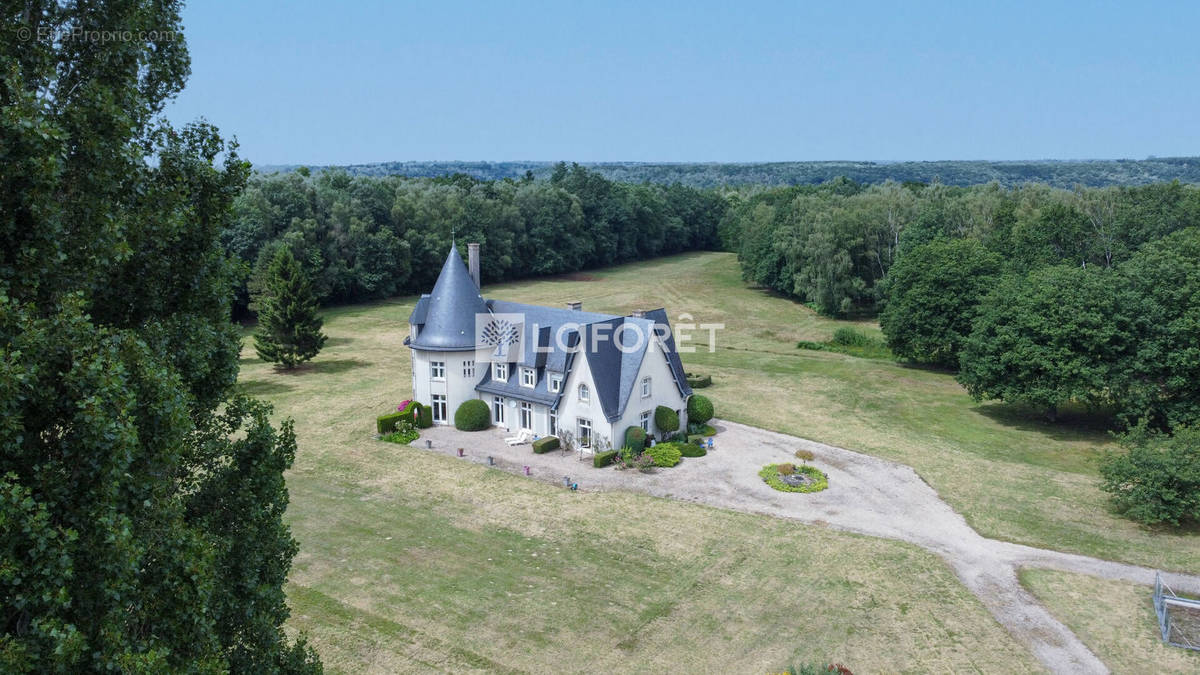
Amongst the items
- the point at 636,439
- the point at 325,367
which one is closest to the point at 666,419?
the point at 636,439

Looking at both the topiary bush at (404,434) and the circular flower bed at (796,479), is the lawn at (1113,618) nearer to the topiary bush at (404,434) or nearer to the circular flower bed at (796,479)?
the circular flower bed at (796,479)

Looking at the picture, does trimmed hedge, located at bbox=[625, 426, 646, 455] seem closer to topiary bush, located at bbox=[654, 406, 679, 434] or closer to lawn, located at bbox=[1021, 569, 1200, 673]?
topiary bush, located at bbox=[654, 406, 679, 434]

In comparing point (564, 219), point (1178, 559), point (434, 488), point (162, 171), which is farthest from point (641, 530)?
point (564, 219)

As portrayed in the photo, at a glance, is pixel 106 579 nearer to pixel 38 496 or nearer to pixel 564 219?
pixel 38 496

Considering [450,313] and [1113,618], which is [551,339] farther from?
[1113,618]

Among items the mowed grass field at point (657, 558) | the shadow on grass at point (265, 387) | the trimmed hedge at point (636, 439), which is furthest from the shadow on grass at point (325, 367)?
the trimmed hedge at point (636, 439)
